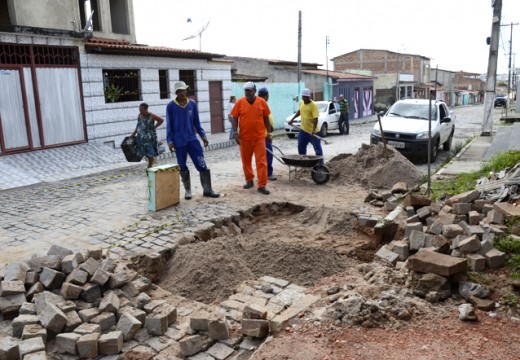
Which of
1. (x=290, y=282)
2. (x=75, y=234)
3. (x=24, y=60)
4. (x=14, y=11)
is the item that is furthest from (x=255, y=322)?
(x=14, y=11)

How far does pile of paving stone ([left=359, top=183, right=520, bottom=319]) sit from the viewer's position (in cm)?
422

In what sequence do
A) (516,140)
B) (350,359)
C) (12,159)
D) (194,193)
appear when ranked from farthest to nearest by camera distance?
(516,140) → (12,159) → (194,193) → (350,359)

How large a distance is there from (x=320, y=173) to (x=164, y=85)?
1007cm

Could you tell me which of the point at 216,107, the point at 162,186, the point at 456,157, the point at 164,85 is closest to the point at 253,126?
the point at 162,186

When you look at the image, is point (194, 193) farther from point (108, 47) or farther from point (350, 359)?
point (108, 47)

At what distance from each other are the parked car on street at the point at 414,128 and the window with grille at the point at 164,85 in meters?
8.06

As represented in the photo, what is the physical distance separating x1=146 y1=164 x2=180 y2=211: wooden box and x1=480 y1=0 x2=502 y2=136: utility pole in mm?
15419

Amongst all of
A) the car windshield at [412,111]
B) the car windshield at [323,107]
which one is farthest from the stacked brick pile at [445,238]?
the car windshield at [323,107]

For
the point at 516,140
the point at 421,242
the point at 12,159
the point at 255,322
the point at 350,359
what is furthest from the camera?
the point at 516,140

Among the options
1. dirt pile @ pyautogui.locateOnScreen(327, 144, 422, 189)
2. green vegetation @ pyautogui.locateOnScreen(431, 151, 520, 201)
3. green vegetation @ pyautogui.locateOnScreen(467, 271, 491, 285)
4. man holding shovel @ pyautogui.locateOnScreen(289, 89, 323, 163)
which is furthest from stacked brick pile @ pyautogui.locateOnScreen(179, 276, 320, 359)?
man holding shovel @ pyautogui.locateOnScreen(289, 89, 323, 163)

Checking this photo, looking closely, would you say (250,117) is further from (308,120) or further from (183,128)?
(308,120)

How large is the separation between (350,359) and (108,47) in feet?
42.8

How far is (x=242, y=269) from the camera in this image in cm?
510

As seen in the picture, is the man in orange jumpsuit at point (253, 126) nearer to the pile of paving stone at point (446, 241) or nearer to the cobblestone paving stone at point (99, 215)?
the cobblestone paving stone at point (99, 215)
